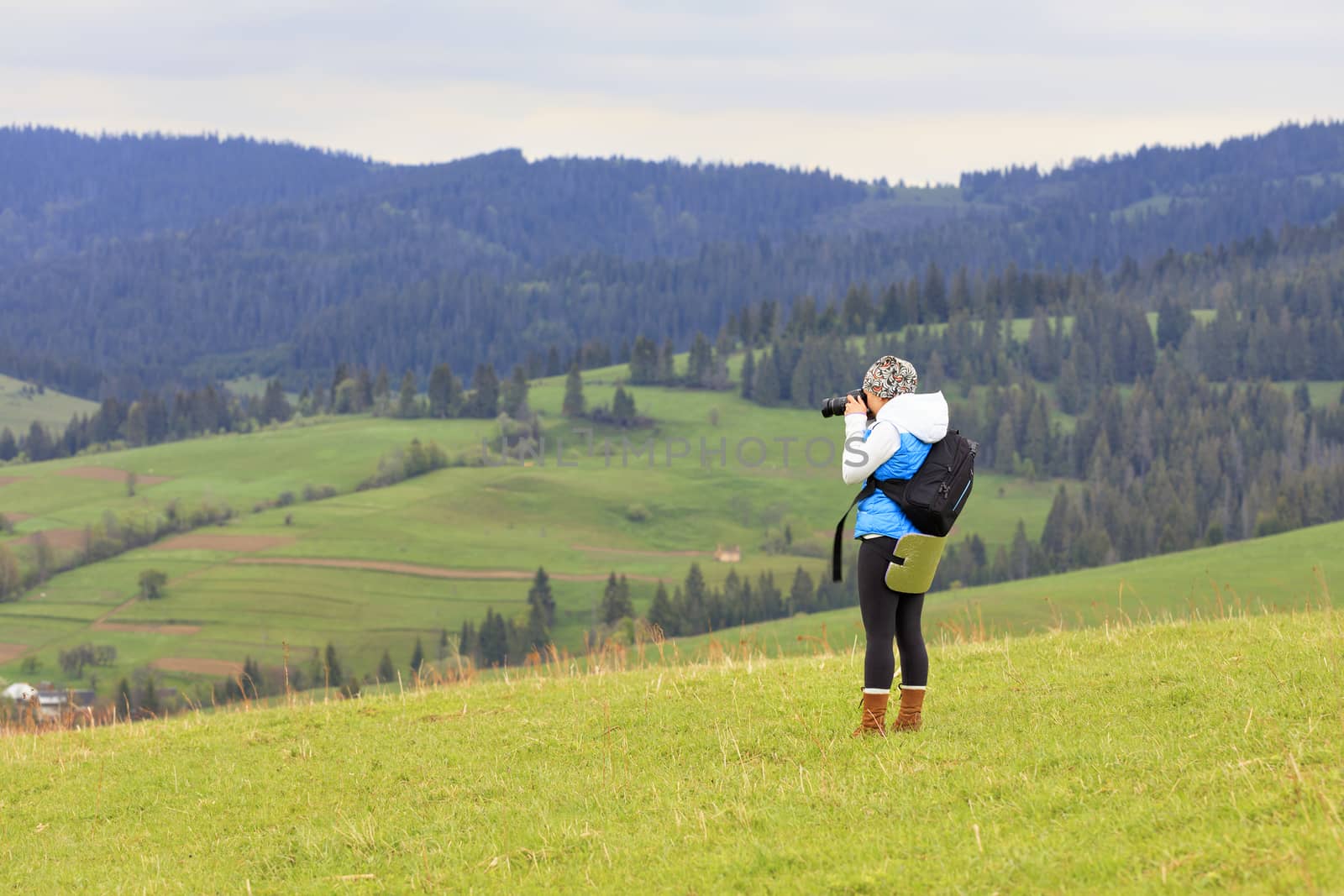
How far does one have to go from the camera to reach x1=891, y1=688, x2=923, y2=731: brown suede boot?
11086 millimetres

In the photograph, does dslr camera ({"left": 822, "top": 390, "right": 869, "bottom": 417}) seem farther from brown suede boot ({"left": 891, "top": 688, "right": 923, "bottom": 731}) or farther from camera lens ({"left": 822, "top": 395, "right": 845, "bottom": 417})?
brown suede boot ({"left": 891, "top": 688, "right": 923, "bottom": 731})

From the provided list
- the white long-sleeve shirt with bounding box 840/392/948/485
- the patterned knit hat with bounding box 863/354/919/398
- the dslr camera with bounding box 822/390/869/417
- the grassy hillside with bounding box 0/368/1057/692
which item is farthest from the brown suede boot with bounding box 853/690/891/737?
the grassy hillside with bounding box 0/368/1057/692

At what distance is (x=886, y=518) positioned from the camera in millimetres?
10812

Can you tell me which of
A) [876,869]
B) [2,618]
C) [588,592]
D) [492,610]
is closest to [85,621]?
[2,618]

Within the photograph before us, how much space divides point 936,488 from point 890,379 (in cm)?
106

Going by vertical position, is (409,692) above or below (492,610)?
above

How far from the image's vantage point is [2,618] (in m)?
153

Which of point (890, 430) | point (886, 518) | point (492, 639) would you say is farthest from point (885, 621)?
point (492, 639)

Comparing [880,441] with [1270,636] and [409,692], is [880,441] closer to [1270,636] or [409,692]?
[1270,636]

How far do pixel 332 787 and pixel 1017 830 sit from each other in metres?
6.20

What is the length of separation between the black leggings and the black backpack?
296 millimetres

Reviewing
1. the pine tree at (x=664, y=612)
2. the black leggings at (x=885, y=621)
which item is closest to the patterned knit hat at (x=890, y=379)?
the black leggings at (x=885, y=621)

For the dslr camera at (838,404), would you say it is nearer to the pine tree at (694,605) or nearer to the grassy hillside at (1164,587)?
the grassy hillside at (1164,587)

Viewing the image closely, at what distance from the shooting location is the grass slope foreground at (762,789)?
25.8 ft
